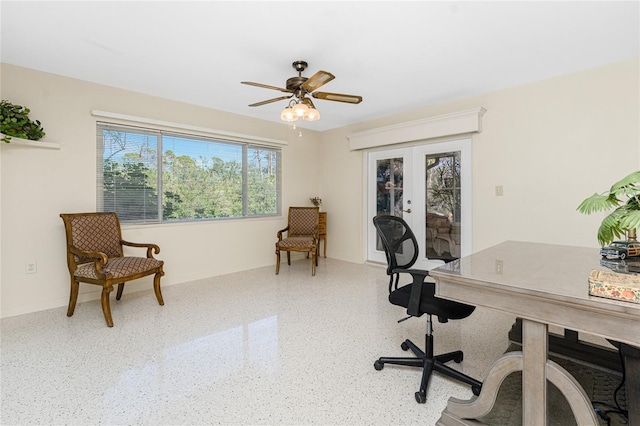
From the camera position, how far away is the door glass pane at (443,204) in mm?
3854

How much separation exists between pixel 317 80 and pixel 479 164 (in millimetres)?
2395

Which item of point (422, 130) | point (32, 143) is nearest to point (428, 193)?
point (422, 130)

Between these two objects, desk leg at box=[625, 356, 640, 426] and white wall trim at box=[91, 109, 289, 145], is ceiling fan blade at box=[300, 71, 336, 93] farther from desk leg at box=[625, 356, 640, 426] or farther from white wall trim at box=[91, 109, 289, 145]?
desk leg at box=[625, 356, 640, 426]

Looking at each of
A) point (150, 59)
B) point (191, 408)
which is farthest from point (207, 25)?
point (191, 408)

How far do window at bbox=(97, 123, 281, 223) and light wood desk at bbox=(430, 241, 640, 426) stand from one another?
137 inches

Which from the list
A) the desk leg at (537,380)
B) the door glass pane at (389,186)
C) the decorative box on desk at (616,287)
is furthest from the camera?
the door glass pane at (389,186)

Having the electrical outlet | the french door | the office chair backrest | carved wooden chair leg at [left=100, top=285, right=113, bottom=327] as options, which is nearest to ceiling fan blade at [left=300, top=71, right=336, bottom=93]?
the office chair backrest

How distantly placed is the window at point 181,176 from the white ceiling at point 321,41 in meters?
0.67

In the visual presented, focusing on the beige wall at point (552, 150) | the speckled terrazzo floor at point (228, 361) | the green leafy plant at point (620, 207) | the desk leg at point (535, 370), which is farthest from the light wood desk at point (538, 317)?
the beige wall at point (552, 150)

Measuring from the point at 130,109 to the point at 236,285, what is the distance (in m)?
2.41

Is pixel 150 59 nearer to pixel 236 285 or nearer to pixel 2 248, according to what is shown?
pixel 2 248

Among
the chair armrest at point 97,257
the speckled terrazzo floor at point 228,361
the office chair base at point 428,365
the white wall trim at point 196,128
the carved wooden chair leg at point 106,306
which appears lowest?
the speckled terrazzo floor at point 228,361

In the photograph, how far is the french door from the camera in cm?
378

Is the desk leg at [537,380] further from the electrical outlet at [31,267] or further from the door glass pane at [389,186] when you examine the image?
the electrical outlet at [31,267]
